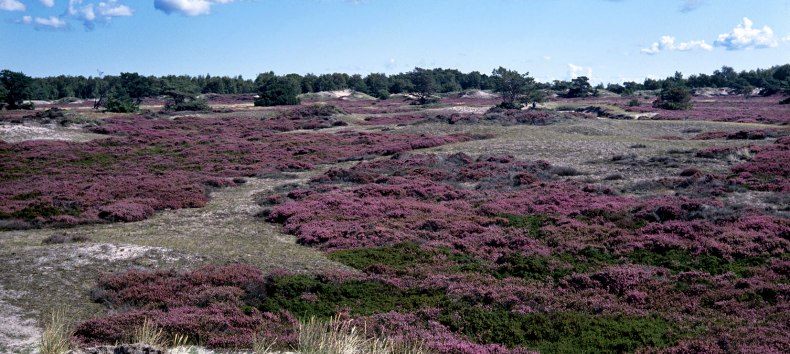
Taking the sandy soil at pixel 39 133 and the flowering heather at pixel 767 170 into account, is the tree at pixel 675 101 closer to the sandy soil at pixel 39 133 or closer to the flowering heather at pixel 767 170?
the flowering heather at pixel 767 170

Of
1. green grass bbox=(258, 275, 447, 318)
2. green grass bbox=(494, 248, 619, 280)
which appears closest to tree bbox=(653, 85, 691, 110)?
green grass bbox=(494, 248, 619, 280)

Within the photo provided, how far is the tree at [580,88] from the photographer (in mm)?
129625

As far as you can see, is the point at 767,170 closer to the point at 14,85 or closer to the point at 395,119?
the point at 395,119

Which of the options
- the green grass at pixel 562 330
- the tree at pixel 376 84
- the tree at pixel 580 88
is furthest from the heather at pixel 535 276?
the tree at pixel 376 84

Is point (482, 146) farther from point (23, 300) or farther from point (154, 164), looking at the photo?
point (23, 300)

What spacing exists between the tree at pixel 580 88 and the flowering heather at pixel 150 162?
84752mm

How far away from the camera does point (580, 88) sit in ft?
428

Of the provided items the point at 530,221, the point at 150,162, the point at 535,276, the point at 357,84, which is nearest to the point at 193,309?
the point at 535,276

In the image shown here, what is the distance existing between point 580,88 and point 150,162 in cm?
11035

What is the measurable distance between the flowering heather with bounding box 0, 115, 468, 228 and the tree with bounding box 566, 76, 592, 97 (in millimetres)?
84752

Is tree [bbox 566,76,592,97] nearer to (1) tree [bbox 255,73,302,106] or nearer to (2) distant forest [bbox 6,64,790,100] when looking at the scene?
(2) distant forest [bbox 6,64,790,100]

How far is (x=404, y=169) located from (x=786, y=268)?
73.6 feet

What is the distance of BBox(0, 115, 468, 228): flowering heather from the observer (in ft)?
82.2

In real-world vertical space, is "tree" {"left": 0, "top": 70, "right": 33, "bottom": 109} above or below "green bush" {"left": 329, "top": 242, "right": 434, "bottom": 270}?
above
